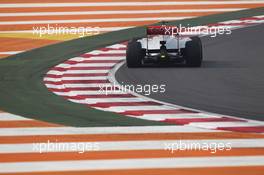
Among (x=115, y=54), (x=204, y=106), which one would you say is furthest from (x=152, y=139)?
(x=115, y=54)

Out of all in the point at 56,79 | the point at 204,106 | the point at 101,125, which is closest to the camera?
the point at 101,125

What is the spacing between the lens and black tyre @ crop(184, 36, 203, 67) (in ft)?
73.6

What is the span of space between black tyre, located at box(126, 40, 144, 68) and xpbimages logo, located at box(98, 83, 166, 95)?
6.42 feet

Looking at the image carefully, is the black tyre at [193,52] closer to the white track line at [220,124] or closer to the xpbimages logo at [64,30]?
the white track line at [220,124]

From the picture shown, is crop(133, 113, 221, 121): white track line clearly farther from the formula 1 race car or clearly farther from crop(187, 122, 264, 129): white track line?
the formula 1 race car

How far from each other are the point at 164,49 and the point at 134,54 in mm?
726

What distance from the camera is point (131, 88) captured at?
805 inches

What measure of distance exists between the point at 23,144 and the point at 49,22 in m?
14.6

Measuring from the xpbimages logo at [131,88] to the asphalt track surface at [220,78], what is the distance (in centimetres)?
22

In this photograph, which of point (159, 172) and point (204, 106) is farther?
point (204, 106)

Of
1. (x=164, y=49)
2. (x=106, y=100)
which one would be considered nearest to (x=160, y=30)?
(x=164, y=49)

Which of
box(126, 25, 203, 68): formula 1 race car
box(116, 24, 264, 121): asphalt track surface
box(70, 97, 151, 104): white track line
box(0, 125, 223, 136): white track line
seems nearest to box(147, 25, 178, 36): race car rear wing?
box(126, 25, 203, 68): formula 1 race car

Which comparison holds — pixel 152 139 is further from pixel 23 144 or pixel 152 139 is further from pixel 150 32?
pixel 150 32

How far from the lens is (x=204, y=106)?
59.9 ft
